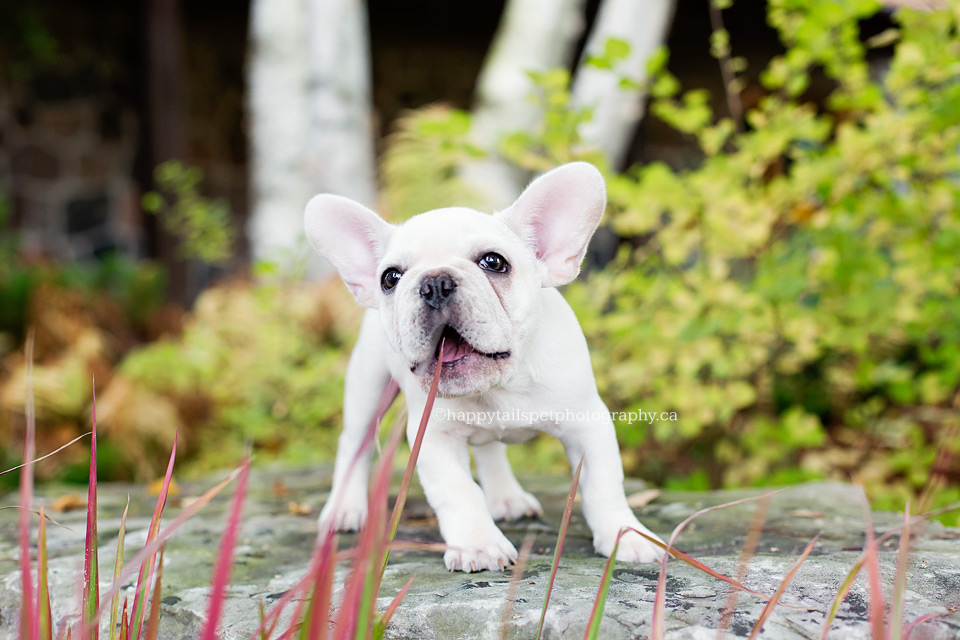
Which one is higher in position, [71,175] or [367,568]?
[71,175]

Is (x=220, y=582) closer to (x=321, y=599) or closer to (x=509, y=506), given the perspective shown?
(x=321, y=599)

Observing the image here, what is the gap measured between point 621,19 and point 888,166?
235 centimetres

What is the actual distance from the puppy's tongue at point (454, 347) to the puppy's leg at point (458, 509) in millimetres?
289

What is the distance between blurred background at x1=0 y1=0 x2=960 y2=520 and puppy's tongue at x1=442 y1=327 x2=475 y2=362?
3.15ft

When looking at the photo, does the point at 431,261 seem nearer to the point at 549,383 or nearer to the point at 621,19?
the point at 549,383

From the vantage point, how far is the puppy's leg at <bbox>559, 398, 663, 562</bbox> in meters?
2.01

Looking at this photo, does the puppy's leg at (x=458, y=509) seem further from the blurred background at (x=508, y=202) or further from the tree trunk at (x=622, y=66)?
the tree trunk at (x=622, y=66)

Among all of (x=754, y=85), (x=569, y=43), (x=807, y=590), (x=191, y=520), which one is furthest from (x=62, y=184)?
(x=807, y=590)

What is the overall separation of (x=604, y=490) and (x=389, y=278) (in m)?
0.81

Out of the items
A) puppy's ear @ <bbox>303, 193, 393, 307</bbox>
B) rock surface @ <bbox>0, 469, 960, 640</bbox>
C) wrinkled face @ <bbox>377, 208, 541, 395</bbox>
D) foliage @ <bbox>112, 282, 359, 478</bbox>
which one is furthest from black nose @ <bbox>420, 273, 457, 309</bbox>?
foliage @ <bbox>112, 282, 359, 478</bbox>

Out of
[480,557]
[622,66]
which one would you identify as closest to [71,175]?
[622,66]

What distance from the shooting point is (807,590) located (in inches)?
67.8

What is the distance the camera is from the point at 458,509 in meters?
1.97

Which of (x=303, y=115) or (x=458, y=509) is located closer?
(x=458, y=509)
